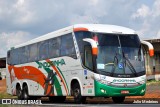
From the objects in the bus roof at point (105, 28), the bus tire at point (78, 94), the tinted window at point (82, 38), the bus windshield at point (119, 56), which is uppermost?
the bus roof at point (105, 28)

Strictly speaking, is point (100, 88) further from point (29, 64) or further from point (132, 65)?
point (29, 64)

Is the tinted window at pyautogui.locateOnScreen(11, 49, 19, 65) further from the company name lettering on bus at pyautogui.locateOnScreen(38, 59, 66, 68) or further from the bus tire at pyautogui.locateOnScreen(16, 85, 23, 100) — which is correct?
the company name lettering on bus at pyautogui.locateOnScreen(38, 59, 66, 68)

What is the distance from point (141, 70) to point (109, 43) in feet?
6.47

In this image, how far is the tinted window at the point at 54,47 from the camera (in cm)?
2352

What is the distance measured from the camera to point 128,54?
2053cm

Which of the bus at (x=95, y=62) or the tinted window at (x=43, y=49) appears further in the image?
the tinted window at (x=43, y=49)

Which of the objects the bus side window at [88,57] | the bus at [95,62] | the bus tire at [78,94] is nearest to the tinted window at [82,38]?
the bus at [95,62]

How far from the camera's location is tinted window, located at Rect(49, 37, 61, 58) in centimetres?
2352

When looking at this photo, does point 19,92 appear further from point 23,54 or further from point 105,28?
point 105,28

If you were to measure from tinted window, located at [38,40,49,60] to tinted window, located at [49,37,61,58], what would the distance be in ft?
1.88

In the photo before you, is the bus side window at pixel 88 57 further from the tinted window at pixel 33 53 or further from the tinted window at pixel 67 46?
the tinted window at pixel 33 53

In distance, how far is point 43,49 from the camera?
25609 millimetres

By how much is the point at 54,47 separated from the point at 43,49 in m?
1.80

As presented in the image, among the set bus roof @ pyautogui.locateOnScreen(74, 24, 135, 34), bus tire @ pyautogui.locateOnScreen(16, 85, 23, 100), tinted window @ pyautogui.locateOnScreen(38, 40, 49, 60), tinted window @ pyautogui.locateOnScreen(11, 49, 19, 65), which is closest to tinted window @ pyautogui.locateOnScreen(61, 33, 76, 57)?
bus roof @ pyautogui.locateOnScreen(74, 24, 135, 34)
